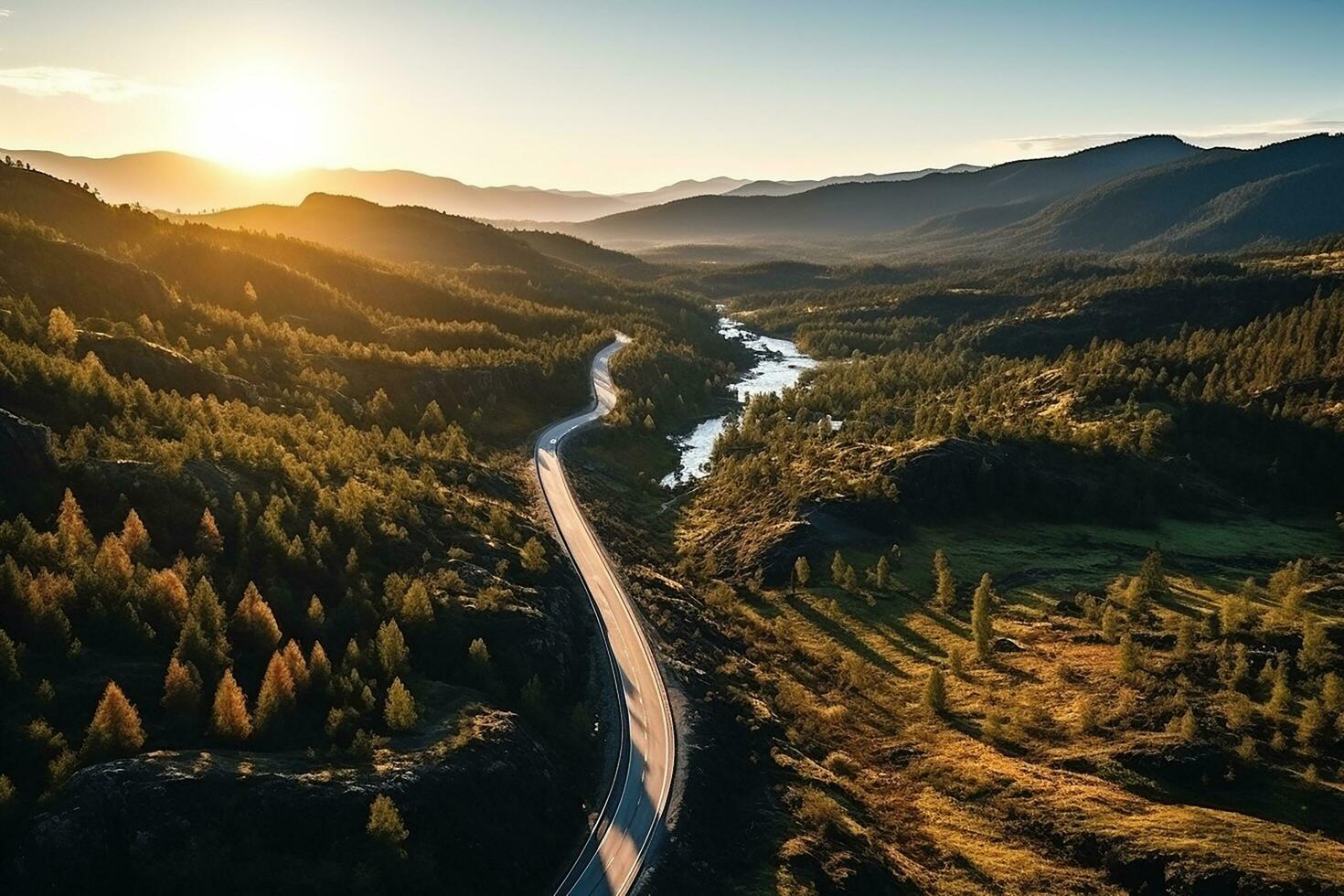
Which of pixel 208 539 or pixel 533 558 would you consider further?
pixel 533 558

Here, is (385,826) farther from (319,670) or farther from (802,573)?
(802,573)

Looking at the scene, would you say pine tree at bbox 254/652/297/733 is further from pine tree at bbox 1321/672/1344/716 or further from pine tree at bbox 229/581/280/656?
pine tree at bbox 1321/672/1344/716

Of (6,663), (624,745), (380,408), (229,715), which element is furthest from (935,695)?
(380,408)

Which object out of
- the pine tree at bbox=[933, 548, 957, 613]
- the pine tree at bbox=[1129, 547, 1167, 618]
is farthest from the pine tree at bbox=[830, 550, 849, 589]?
the pine tree at bbox=[1129, 547, 1167, 618]

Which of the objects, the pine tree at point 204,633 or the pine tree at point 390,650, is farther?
the pine tree at point 390,650

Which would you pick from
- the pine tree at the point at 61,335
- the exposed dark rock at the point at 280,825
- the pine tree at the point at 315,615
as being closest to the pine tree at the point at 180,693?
the exposed dark rock at the point at 280,825

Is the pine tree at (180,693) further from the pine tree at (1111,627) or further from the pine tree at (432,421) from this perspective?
the pine tree at (432,421)
